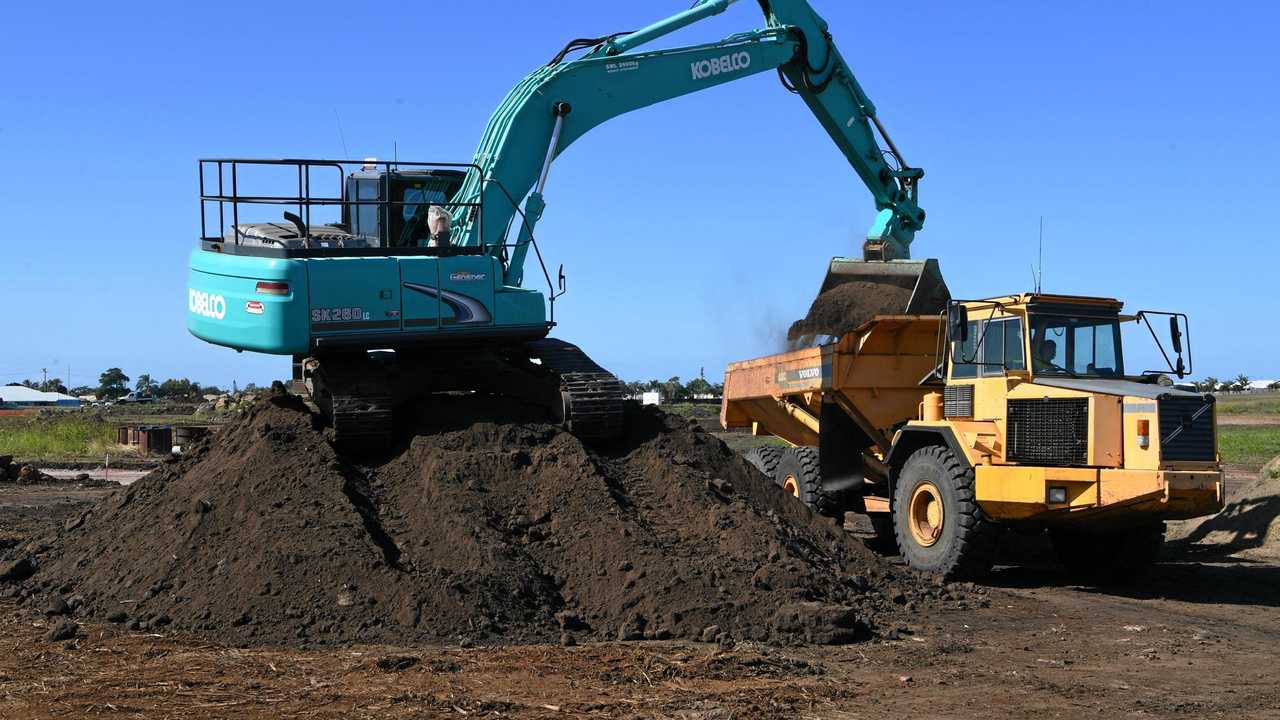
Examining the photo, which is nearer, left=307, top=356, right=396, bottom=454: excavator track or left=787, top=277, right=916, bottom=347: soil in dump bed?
left=307, top=356, right=396, bottom=454: excavator track

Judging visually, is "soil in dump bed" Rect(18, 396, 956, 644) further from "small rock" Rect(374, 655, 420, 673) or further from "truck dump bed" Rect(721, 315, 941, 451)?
"truck dump bed" Rect(721, 315, 941, 451)

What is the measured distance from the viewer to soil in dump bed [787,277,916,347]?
52.7 feet

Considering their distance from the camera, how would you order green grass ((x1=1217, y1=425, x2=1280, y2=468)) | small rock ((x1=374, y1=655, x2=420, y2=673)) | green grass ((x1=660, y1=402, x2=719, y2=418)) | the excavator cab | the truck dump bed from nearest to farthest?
small rock ((x1=374, y1=655, x2=420, y2=673))
the excavator cab
the truck dump bed
green grass ((x1=1217, y1=425, x2=1280, y2=468))
green grass ((x1=660, y1=402, x2=719, y2=418))

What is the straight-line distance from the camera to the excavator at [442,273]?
39.6 ft

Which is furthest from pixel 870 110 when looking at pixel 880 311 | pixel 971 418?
pixel 971 418

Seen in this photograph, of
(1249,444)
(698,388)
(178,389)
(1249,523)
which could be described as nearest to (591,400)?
(1249,523)

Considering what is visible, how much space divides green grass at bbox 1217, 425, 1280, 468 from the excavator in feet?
47.8

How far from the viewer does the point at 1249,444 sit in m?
34.2

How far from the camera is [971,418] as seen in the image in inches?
501

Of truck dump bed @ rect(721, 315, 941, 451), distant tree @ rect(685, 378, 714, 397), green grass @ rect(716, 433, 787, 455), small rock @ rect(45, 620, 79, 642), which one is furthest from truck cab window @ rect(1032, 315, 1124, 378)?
distant tree @ rect(685, 378, 714, 397)

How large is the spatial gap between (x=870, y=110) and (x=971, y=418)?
6.07m

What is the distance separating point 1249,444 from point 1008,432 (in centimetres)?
2538

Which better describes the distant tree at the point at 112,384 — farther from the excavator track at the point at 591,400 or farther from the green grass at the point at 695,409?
the excavator track at the point at 591,400

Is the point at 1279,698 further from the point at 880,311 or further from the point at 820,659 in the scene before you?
the point at 880,311
